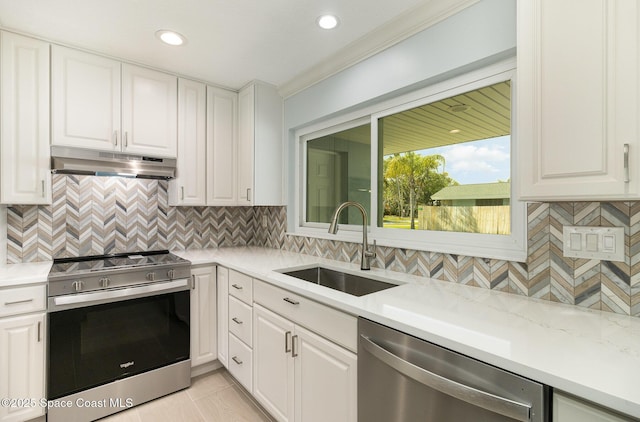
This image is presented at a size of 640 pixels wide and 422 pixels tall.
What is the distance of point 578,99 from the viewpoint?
99 cm

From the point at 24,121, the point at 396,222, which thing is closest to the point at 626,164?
the point at 396,222

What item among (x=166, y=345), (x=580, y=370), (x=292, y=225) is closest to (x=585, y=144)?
(x=580, y=370)

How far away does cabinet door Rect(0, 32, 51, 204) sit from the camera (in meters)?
1.89

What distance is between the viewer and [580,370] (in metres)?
0.75

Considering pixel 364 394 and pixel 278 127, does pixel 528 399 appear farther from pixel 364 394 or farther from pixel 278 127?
pixel 278 127

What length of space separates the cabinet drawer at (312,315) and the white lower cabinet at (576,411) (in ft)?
2.22

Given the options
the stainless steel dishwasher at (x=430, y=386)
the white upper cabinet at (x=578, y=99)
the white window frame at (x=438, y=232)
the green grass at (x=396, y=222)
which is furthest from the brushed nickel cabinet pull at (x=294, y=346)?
the white upper cabinet at (x=578, y=99)

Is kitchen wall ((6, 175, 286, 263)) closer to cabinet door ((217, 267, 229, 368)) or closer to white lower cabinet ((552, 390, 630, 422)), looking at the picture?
cabinet door ((217, 267, 229, 368))

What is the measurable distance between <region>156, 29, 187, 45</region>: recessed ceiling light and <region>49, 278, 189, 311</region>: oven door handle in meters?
1.64

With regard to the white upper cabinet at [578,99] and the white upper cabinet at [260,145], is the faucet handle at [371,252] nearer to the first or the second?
the white upper cabinet at [578,99]

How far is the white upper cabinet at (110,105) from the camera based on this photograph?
6.81 feet

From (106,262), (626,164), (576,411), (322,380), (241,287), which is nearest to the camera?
(576,411)

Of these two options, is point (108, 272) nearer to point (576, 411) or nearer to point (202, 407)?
point (202, 407)

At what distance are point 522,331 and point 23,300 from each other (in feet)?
8.00
